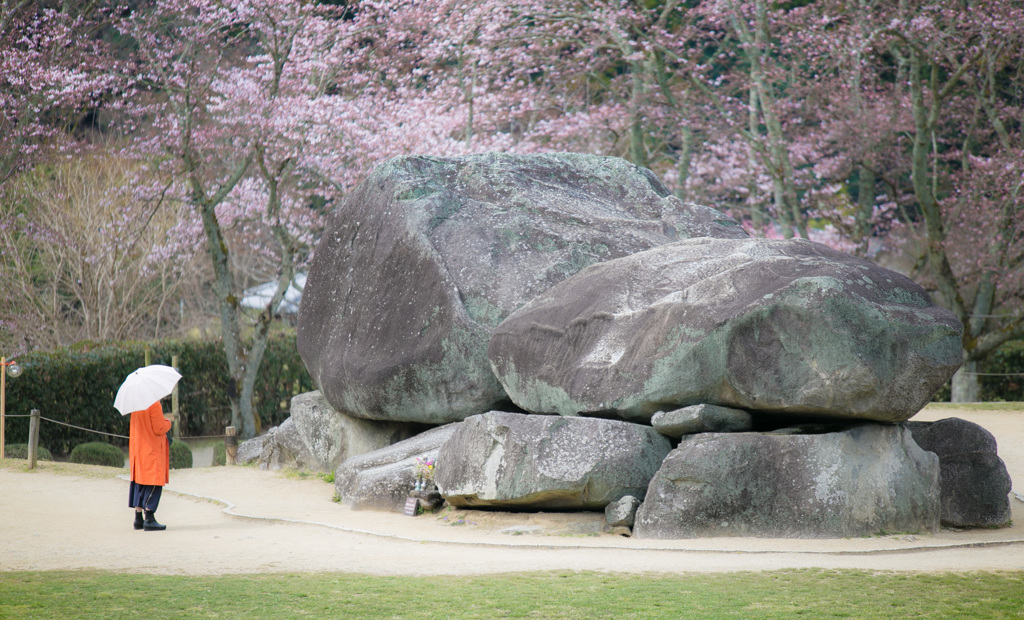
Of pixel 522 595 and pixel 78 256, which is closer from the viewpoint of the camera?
pixel 522 595

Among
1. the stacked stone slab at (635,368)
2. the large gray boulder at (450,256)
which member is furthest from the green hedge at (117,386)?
the stacked stone slab at (635,368)

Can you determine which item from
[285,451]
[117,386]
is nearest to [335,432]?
[285,451]

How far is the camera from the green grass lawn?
5.85 meters

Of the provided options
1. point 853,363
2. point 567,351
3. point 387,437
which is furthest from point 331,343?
point 853,363

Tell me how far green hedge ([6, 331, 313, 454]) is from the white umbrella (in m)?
7.19

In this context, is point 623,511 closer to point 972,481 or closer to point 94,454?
point 972,481

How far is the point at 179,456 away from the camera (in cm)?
1527

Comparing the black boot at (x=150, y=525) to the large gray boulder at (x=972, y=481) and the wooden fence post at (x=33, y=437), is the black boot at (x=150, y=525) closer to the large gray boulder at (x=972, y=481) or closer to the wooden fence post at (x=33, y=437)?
the wooden fence post at (x=33, y=437)

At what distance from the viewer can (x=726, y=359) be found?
8.38 m

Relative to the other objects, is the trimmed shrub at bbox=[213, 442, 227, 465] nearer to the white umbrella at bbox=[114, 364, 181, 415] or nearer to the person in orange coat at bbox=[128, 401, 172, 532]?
the person in orange coat at bbox=[128, 401, 172, 532]

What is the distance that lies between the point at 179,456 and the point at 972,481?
11.3 meters

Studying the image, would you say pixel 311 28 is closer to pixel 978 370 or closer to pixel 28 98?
pixel 28 98

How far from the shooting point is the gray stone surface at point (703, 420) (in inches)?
335

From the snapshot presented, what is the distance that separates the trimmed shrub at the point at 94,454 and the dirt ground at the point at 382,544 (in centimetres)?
380
